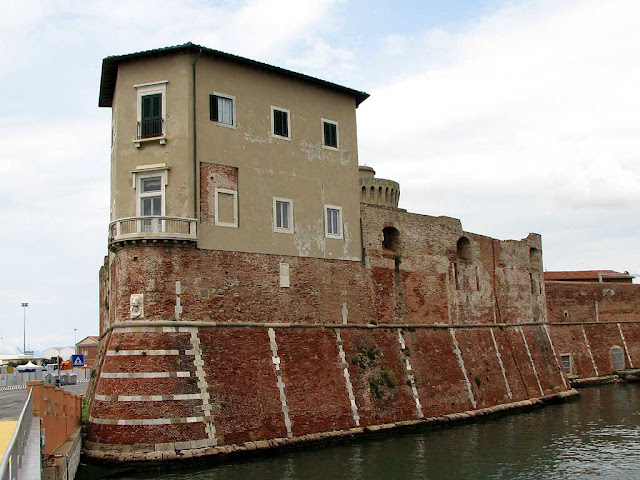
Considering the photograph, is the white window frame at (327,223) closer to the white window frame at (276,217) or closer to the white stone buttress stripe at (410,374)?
the white window frame at (276,217)

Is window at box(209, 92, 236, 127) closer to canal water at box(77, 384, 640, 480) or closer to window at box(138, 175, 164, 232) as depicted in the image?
window at box(138, 175, 164, 232)

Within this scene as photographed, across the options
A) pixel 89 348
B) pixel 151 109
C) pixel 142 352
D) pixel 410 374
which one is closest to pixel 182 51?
pixel 151 109

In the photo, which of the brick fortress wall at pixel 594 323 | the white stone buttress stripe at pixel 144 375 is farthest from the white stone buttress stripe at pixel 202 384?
the brick fortress wall at pixel 594 323

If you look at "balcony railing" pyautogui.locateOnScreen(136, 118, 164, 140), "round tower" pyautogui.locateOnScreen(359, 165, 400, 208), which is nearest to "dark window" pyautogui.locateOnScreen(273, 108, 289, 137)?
"balcony railing" pyautogui.locateOnScreen(136, 118, 164, 140)

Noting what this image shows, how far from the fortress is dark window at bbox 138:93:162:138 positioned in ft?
0.18

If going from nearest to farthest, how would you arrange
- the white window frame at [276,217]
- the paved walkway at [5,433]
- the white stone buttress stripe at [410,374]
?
the paved walkway at [5,433] < the white window frame at [276,217] < the white stone buttress stripe at [410,374]

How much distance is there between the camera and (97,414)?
2311 cm

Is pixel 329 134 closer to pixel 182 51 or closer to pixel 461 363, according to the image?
pixel 182 51

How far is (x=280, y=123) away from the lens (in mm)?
29250

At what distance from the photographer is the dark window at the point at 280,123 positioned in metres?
29.1

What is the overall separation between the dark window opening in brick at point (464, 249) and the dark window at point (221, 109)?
1740 centimetres

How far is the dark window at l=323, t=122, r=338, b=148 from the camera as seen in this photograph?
31031mm

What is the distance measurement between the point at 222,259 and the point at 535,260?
27.7 m

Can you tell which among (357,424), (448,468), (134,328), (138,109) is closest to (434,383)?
(357,424)
